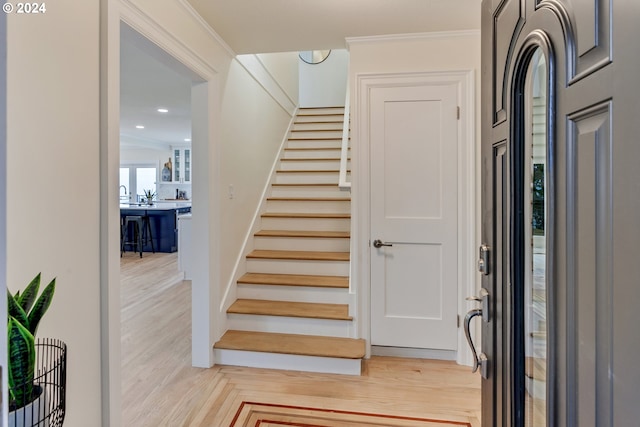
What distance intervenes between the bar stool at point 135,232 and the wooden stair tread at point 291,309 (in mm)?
4825

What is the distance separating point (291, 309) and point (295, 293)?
0.17m

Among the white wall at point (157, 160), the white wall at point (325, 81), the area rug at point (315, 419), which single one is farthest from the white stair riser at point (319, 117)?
the white wall at point (157, 160)

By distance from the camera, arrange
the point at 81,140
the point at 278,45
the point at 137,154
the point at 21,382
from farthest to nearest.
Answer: the point at 137,154
the point at 278,45
the point at 81,140
the point at 21,382

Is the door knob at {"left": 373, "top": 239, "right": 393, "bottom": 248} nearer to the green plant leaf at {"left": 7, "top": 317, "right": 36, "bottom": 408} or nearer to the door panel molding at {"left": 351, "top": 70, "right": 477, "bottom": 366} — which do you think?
the door panel molding at {"left": 351, "top": 70, "right": 477, "bottom": 366}

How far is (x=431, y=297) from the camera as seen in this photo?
2.58 meters

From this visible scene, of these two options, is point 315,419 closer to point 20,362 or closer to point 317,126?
point 20,362

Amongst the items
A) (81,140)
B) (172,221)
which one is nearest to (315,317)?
(81,140)

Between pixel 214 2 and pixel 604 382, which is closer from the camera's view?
pixel 604 382

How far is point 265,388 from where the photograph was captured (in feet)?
7.32

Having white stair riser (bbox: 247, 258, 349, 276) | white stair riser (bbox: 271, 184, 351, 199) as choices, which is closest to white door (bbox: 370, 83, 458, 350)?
white stair riser (bbox: 247, 258, 349, 276)

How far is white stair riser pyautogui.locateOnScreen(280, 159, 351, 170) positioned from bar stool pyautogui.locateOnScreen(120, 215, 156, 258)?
3.91 m

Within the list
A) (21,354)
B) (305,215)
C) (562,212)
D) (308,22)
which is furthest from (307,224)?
(562,212)

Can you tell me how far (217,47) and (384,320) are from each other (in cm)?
236

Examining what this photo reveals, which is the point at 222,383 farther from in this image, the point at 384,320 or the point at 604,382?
the point at 604,382
